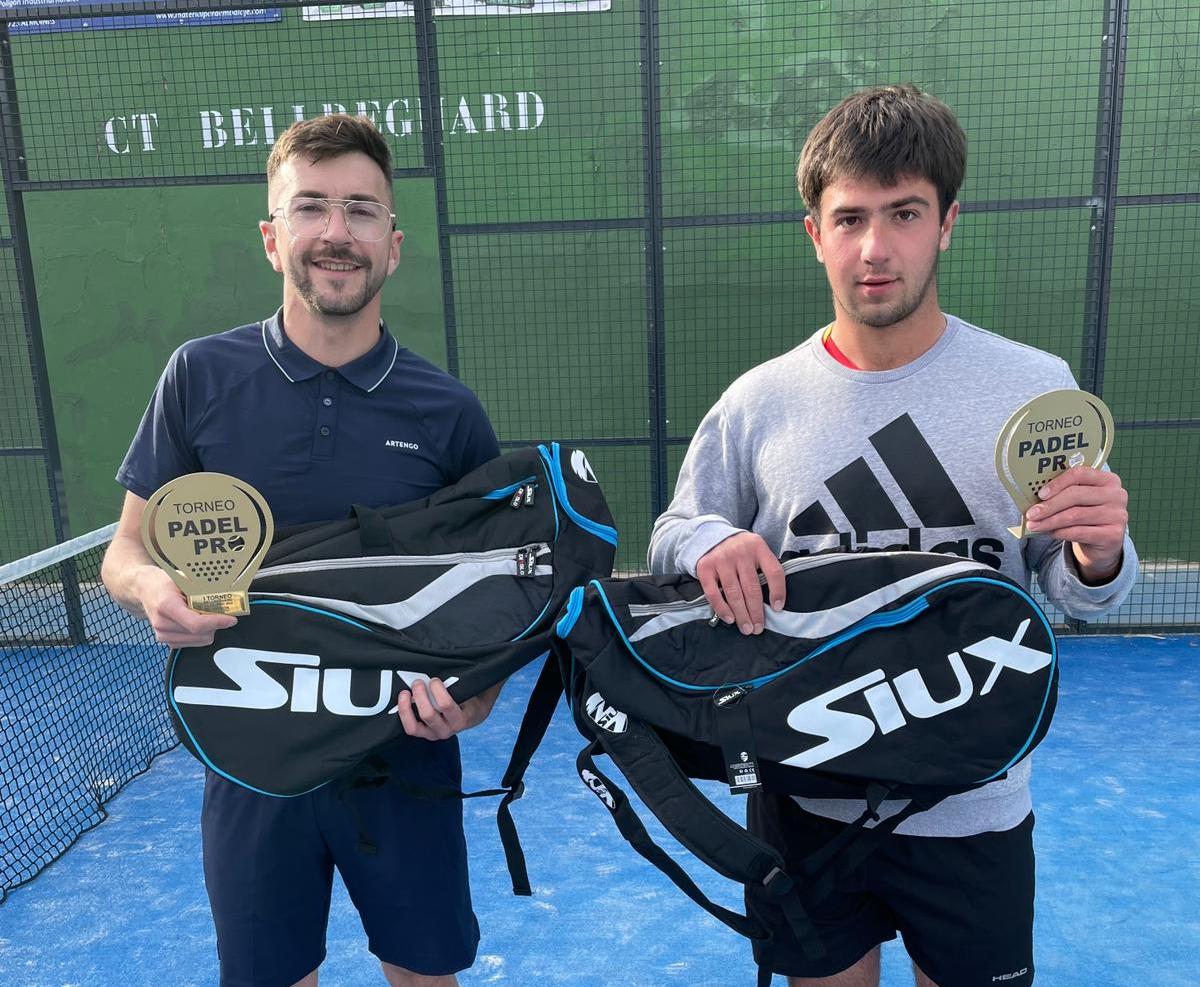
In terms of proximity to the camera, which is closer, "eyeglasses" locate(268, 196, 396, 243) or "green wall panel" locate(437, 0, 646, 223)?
"eyeglasses" locate(268, 196, 396, 243)

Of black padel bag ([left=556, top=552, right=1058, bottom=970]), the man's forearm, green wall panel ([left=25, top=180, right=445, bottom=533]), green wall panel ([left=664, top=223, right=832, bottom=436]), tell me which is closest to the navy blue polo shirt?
the man's forearm

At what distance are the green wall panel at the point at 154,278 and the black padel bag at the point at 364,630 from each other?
12.4 ft

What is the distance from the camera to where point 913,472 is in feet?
4.88

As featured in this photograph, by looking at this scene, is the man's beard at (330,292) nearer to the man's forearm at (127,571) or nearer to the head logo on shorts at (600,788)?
the man's forearm at (127,571)

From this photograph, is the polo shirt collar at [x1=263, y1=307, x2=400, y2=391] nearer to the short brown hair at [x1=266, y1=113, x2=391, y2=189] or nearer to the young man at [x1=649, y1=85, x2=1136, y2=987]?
the short brown hair at [x1=266, y1=113, x2=391, y2=189]

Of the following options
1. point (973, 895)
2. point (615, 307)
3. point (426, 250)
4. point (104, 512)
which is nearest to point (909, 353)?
point (973, 895)

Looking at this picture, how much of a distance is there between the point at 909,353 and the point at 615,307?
3781 millimetres

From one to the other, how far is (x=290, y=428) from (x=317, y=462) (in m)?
0.08

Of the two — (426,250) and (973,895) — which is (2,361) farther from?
(973,895)

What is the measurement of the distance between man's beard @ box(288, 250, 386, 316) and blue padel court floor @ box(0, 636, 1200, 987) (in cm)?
180

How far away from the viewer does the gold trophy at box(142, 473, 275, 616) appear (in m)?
1.39

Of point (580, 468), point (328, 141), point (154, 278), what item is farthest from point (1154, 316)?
point (154, 278)

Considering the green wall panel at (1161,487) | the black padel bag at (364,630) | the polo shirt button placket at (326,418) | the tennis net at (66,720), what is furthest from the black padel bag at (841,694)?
the green wall panel at (1161,487)

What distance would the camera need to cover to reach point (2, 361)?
5312 millimetres
